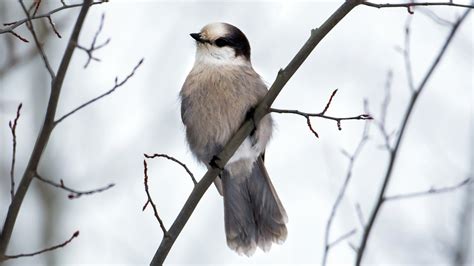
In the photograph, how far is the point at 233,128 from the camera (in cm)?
504

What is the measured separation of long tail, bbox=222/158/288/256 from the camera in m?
5.38

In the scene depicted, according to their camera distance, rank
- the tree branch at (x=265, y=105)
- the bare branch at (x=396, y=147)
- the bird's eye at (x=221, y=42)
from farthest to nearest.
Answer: the bird's eye at (x=221, y=42), the bare branch at (x=396, y=147), the tree branch at (x=265, y=105)

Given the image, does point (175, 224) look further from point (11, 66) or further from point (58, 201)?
point (58, 201)

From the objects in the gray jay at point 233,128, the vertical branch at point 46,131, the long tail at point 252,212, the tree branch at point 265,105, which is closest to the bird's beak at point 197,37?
the gray jay at point 233,128

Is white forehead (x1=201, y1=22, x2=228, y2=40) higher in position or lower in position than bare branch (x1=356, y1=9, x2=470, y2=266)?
higher

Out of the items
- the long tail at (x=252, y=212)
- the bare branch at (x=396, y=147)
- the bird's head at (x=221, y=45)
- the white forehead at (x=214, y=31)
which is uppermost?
the white forehead at (x=214, y=31)

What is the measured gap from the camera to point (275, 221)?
541 cm

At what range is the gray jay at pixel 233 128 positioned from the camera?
513cm

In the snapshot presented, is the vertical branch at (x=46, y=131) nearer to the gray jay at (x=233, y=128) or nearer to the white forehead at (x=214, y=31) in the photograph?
the gray jay at (x=233, y=128)

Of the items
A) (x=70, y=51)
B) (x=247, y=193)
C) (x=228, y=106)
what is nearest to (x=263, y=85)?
(x=228, y=106)

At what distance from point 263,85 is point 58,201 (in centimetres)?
411

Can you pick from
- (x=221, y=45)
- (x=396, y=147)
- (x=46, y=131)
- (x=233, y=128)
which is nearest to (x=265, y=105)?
(x=396, y=147)

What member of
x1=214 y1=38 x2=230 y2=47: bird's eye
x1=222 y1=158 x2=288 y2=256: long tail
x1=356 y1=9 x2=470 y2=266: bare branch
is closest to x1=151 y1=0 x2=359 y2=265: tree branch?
x1=356 y1=9 x2=470 y2=266: bare branch

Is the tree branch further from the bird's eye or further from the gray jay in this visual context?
the bird's eye
